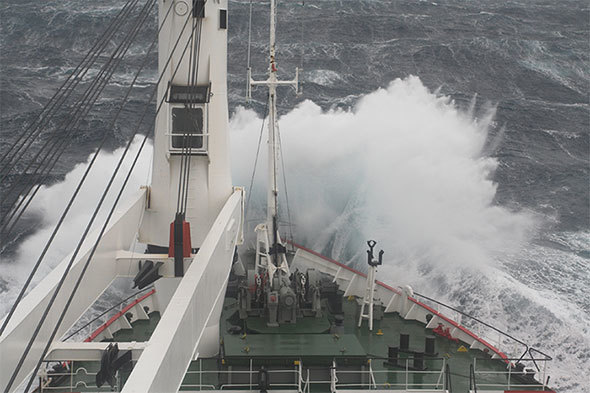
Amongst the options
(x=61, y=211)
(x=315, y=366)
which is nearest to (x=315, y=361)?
(x=315, y=366)

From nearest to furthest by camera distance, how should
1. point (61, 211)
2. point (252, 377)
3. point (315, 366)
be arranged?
1. point (252, 377)
2. point (315, 366)
3. point (61, 211)

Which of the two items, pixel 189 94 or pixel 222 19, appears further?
pixel 222 19

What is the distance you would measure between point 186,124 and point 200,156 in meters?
1.05

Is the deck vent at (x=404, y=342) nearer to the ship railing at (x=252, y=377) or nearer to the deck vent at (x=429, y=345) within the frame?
the deck vent at (x=429, y=345)

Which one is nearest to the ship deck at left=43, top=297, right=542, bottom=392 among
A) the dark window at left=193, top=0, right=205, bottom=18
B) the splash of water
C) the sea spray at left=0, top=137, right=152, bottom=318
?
the dark window at left=193, top=0, right=205, bottom=18

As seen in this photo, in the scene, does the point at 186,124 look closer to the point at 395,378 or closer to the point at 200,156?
the point at 200,156

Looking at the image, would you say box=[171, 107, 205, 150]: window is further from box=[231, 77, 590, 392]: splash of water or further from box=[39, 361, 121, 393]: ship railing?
box=[231, 77, 590, 392]: splash of water

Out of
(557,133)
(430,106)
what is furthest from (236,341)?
(557,133)

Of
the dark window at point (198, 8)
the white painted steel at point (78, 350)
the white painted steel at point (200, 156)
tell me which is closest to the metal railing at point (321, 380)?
the white painted steel at point (200, 156)

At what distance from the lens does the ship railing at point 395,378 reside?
57.8 ft

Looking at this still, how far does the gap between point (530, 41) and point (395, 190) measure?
108ft

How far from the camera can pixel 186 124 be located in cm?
1872

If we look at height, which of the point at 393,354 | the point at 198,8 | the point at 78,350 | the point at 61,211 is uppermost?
the point at 61,211

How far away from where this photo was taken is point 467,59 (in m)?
64.0
